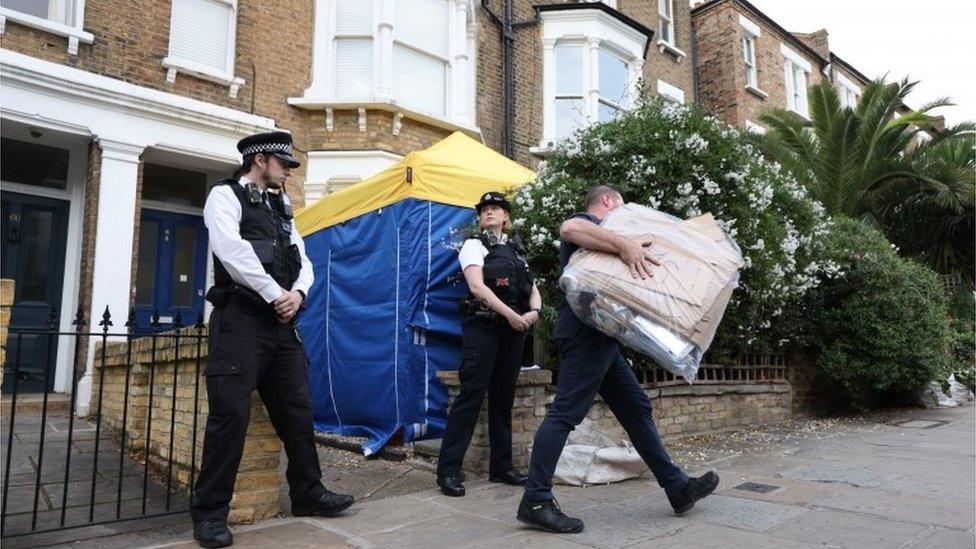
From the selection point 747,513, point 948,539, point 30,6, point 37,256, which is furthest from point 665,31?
point 948,539

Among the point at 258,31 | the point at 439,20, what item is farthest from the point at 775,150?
the point at 258,31

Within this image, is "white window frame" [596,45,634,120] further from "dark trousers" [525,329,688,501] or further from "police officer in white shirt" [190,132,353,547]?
"police officer in white shirt" [190,132,353,547]

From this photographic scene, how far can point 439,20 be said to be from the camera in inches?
431

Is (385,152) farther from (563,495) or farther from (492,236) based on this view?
(563,495)

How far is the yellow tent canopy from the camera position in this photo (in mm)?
5539

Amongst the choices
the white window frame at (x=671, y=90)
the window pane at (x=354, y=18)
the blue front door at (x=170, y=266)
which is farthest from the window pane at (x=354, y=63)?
the white window frame at (x=671, y=90)

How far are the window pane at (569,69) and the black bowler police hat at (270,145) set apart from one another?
10.4 m

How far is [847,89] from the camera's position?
72.7ft

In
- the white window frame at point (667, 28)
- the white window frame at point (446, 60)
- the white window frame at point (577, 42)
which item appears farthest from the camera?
the white window frame at point (667, 28)

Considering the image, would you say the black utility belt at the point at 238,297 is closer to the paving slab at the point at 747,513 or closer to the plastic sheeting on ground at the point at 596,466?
the plastic sheeting on ground at the point at 596,466

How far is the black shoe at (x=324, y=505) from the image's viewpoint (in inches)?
132

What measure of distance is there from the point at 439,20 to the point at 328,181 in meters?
3.67

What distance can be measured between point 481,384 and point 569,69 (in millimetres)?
10542

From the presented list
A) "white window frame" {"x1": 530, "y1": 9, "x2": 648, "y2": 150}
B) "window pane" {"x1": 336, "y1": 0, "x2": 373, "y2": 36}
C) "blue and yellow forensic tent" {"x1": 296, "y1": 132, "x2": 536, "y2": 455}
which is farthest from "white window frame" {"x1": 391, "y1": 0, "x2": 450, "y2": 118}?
"blue and yellow forensic tent" {"x1": 296, "y1": 132, "x2": 536, "y2": 455}
